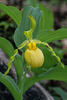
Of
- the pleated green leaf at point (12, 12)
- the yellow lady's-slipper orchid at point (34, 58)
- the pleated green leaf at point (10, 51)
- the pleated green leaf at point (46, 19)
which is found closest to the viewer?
the yellow lady's-slipper orchid at point (34, 58)

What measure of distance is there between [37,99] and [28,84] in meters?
0.23

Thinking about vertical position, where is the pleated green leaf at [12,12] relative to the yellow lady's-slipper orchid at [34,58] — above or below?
above

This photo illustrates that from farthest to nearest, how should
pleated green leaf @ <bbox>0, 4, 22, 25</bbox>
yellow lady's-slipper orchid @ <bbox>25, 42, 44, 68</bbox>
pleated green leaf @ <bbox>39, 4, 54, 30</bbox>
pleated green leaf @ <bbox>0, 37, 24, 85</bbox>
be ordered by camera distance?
pleated green leaf @ <bbox>39, 4, 54, 30</bbox>
pleated green leaf @ <bbox>0, 4, 22, 25</bbox>
pleated green leaf @ <bbox>0, 37, 24, 85</bbox>
yellow lady's-slipper orchid @ <bbox>25, 42, 44, 68</bbox>

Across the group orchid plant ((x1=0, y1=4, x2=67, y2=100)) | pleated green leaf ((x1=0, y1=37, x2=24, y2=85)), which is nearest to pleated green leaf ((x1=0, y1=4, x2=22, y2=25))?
orchid plant ((x1=0, y1=4, x2=67, y2=100))

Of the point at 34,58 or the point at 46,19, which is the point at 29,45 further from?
the point at 46,19

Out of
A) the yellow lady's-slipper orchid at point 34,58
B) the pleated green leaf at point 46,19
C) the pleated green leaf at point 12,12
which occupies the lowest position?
the pleated green leaf at point 46,19

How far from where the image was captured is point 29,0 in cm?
337

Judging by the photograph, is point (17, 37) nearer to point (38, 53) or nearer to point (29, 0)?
point (38, 53)

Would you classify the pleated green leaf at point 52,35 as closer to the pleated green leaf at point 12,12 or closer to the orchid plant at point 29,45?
the orchid plant at point 29,45

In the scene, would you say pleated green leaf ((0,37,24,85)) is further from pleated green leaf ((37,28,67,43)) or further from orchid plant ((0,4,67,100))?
pleated green leaf ((37,28,67,43))

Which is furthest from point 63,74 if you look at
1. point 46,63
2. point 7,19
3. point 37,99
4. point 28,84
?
point 7,19

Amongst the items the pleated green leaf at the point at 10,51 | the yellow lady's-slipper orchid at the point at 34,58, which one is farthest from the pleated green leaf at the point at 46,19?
the yellow lady's-slipper orchid at the point at 34,58

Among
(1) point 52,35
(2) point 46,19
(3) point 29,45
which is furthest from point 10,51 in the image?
(2) point 46,19

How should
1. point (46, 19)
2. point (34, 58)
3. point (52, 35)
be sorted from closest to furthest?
point (34, 58)
point (52, 35)
point (46, 19)
